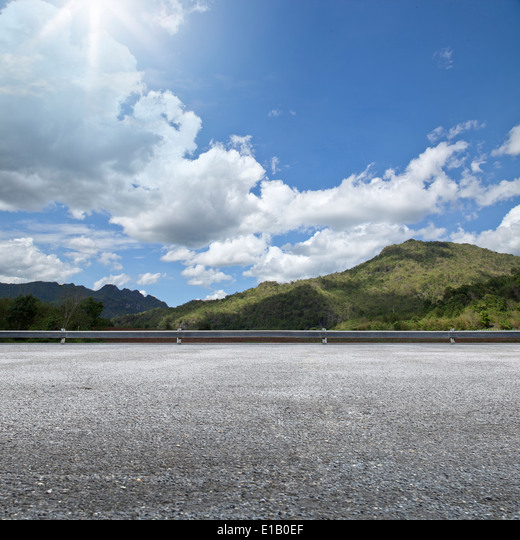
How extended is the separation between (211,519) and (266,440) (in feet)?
4.71

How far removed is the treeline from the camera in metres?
37.8

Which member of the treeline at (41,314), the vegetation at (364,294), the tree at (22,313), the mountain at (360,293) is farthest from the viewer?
the mountain at (360,293)

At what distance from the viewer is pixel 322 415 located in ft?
14.6

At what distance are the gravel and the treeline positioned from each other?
3477 cm

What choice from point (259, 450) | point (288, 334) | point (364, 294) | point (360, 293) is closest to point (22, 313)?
point (288, 334)

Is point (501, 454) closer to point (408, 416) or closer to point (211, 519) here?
point (408, 416)

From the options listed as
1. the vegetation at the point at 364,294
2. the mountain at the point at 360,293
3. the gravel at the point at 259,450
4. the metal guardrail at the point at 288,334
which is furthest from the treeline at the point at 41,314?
the mountain at the point at 360,293

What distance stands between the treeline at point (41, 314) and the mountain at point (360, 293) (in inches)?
1847

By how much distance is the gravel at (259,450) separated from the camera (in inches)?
91.2

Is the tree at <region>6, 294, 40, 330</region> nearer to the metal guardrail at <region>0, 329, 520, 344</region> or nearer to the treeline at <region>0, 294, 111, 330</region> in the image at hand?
the treeline at <region>0, 294, 111, 330</region>

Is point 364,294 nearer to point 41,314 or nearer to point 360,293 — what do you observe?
point 360,293

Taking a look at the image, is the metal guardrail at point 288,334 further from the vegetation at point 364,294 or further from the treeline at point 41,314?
the vegetation at point 364,294

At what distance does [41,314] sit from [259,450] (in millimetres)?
45029
